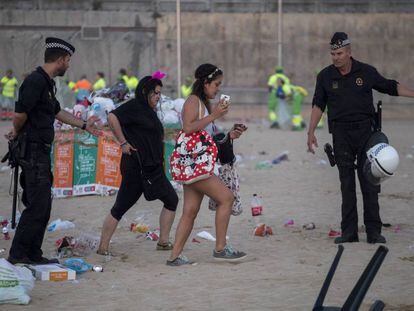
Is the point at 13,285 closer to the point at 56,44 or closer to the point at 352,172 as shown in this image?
the point at 56,44

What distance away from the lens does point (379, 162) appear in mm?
8594

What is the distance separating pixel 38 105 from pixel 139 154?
1.19 meters

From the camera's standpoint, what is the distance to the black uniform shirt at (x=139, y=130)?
869 cm

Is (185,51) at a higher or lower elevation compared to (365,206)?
higher

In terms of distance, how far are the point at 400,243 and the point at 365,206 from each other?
49cm

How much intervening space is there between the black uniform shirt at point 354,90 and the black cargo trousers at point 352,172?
0.30ft

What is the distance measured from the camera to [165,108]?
43.3ft

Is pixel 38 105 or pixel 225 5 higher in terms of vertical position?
pixel 225 5

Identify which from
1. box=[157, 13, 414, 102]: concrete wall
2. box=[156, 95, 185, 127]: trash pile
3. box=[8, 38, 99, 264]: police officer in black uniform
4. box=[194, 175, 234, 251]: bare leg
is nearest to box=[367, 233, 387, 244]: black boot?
box=[194, 175, 234, 251]: bare leg

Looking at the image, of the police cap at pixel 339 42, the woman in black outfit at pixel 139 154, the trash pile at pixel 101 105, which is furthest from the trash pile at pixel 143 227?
the police cap at pixel 339 42

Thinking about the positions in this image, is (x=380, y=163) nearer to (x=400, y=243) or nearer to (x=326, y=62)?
(x=400, y=243)

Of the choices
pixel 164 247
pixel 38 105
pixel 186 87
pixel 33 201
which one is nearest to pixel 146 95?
pixel 38 105

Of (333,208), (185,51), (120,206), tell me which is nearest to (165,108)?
(333,208)

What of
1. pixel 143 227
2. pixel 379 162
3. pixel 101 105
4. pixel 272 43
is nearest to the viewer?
pixel 379 162
